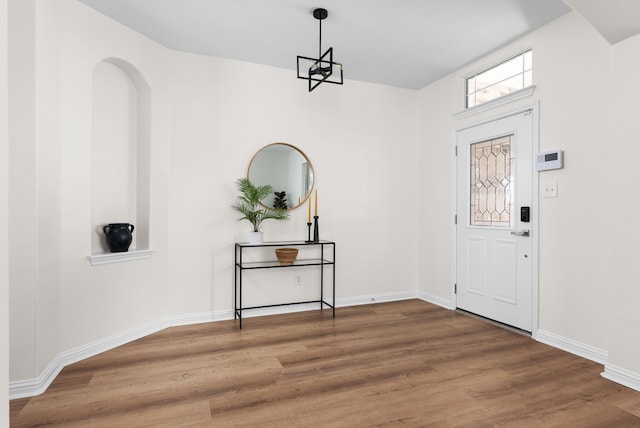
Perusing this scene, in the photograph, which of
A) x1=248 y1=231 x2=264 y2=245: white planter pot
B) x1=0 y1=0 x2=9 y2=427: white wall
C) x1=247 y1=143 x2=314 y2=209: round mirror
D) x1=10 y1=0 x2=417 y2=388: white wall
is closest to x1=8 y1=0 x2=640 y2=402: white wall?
x1=10 y1=0 x2=417 y2=388: white wall

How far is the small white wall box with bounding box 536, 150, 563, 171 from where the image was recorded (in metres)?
2.90

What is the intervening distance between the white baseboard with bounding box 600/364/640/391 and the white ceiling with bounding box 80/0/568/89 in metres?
2.61

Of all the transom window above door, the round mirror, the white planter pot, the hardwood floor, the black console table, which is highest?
the transom window above door

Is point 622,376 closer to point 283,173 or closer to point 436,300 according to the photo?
point 436,300

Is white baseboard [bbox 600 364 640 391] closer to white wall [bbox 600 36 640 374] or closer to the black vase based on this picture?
white wall [bbox 600 36 640 374]

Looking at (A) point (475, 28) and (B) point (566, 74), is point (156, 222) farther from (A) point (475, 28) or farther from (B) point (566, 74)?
(B) point (566, 74)

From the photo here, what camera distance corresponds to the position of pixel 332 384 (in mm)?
2303

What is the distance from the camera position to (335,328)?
3408mm

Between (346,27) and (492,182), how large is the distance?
2023 millimetres

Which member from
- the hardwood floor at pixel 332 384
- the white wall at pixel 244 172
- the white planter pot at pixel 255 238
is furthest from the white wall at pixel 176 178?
the hardwood floor at pixel 332 384

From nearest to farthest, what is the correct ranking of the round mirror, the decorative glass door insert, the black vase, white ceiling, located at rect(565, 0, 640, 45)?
white ceiling, located at rect(565, 0, 640, 45)
the black vase
the decorative glass door insert
the round mirror

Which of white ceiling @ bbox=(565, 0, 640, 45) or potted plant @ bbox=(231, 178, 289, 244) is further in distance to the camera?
potted plant @ bbox=(231, 178, 289, 244)

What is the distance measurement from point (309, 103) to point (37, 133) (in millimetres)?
2526

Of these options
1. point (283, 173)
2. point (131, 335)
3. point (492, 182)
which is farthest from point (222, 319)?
point (492, 182)
